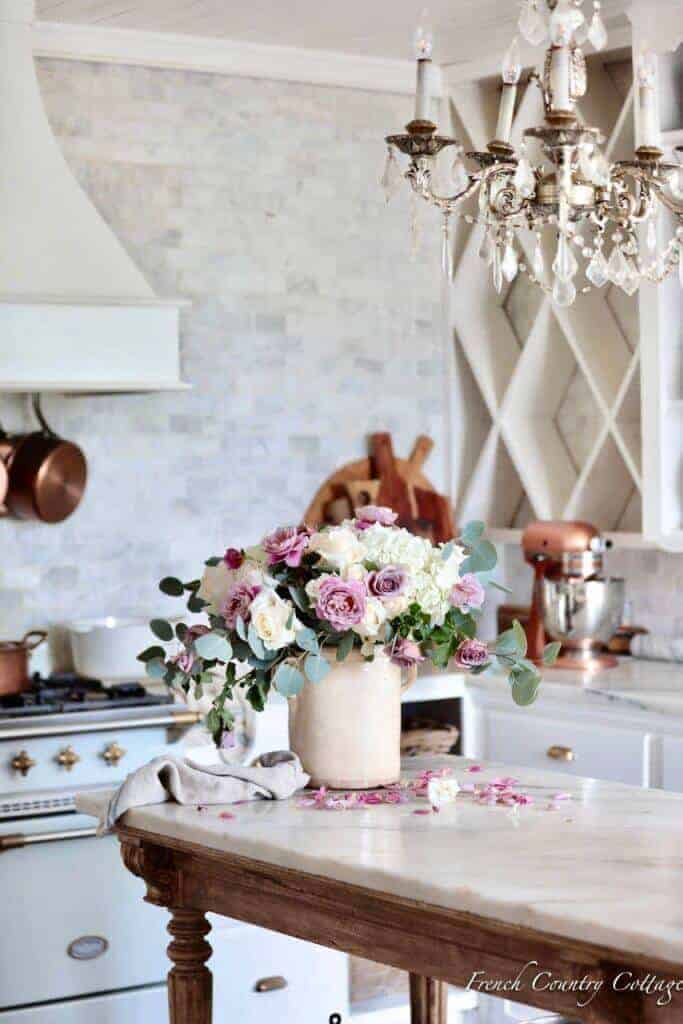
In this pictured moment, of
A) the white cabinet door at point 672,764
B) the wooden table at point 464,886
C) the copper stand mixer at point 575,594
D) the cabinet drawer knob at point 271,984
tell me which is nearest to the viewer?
the wooden table at point 464,886

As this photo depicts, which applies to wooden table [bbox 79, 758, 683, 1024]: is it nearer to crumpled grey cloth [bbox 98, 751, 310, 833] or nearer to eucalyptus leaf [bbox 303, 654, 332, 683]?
crumpled grey cloth [bbox 98, 751, 310, 833]

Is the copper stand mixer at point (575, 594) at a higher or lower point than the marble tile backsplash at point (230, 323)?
lower

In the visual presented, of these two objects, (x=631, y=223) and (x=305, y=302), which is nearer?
(x=631, y=223)

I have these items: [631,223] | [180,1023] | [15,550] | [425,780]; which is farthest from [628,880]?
[15,550]

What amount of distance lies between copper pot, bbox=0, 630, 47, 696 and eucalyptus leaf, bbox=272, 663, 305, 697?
1568 millimetres

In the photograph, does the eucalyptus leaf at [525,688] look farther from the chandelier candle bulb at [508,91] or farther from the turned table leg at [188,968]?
the chandelier candle bulb at [508,91]

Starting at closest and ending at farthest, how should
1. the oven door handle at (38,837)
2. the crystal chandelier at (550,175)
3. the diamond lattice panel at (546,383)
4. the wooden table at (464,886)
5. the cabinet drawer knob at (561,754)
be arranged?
the wooden table at (464,886) → the crystal chandelier at (550,175) → the oven door handle at (38,837) → the cabinet drawer knob at (561,754) → the diamond lattice panel at (546,383)

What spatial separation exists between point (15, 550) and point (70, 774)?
799 mm

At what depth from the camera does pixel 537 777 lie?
276cm

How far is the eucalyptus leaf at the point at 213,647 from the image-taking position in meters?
2.51

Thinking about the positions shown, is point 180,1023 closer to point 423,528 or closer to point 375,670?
point 375,670

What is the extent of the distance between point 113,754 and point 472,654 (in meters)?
1.48

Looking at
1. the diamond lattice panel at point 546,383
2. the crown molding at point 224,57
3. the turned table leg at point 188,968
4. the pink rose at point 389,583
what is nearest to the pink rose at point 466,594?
the pink rose at point 389,583

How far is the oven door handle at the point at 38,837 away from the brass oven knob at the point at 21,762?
0.49 ft
